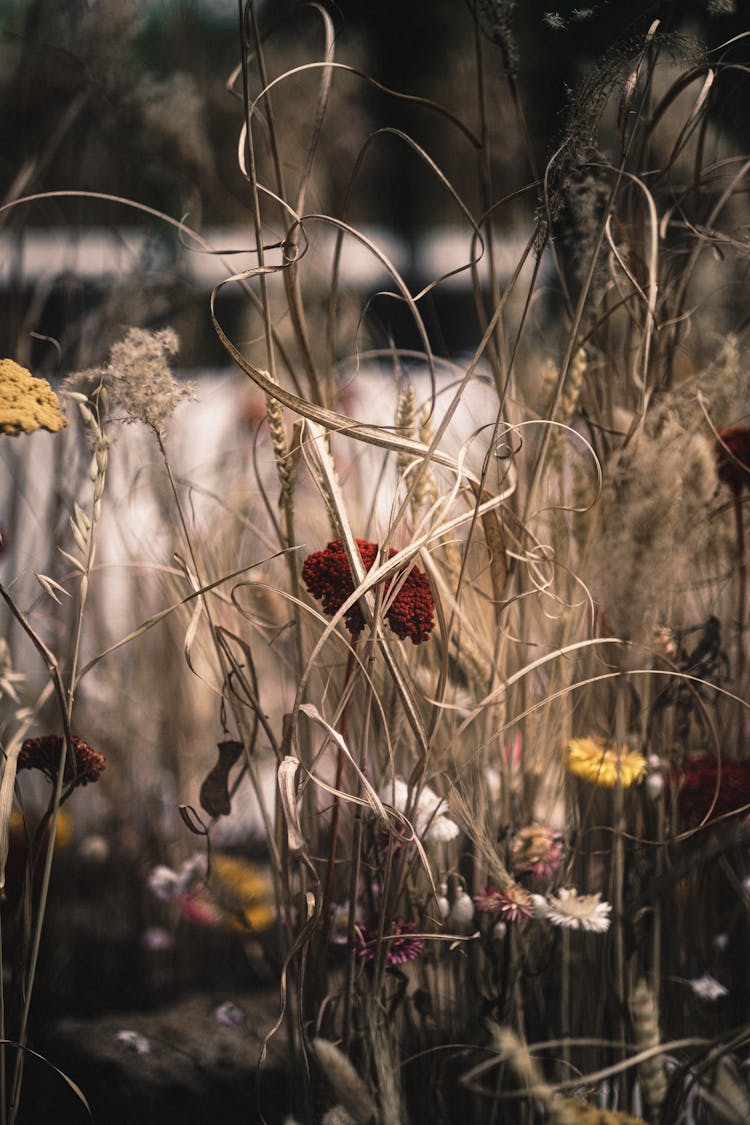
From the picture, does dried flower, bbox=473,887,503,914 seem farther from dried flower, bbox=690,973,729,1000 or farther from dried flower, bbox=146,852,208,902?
dried flower, bbox=146,852,208,902

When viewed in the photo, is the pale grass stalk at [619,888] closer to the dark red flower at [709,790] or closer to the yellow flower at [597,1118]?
the dark red flower at [709,790]

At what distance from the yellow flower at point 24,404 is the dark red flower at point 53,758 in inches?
6.7

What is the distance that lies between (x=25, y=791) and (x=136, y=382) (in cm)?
47

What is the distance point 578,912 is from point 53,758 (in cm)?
30

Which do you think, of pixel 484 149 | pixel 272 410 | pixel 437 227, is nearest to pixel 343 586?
pixel 272 410

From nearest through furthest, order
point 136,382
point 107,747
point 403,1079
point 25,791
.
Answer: point 136,382, point 403,1079, point 25,791, point 107,747

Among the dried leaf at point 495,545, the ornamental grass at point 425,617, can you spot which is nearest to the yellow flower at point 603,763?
the ornamental grass at point 425,617

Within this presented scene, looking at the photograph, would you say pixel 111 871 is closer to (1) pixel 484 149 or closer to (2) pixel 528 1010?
(2) pixel 528 1010

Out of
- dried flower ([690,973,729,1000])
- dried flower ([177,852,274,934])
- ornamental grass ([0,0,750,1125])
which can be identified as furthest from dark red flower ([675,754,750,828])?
dried flower ([177,852,274,934])

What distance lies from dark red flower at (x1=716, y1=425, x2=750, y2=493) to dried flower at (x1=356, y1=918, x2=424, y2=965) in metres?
0.34

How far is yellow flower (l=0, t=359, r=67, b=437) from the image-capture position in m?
0.38

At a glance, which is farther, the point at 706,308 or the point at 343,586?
the point at 706,308

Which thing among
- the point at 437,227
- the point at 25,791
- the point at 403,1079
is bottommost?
the point at 403,1079

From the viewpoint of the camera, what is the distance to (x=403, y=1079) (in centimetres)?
53
